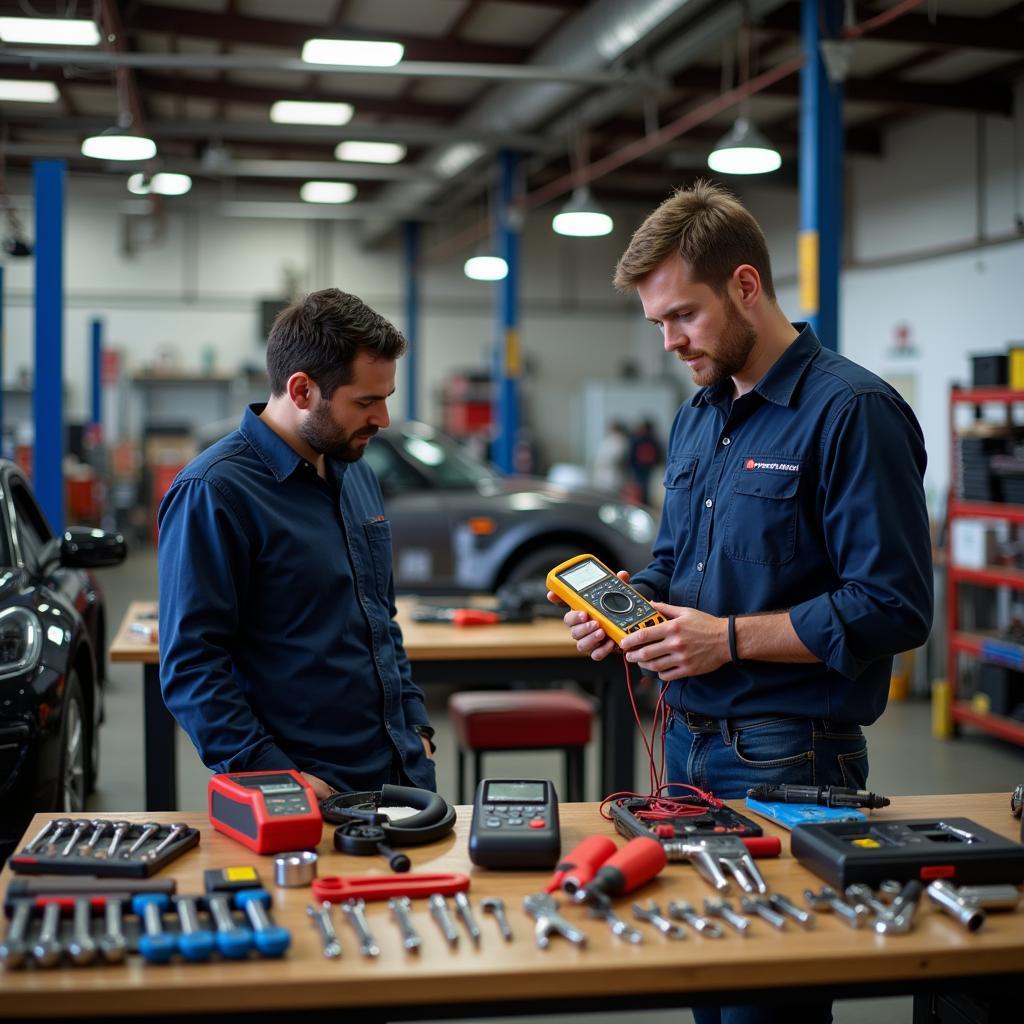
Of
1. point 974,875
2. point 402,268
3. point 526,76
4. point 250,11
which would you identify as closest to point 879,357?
point 526,76

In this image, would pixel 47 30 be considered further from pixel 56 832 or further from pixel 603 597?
pixel 56 832

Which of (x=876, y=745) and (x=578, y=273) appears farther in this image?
(x=578, y=273)

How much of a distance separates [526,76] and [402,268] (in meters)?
11.0

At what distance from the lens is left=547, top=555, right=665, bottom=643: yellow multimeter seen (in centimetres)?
207

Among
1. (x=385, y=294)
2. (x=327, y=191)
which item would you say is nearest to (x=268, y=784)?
(x=327, y=191)

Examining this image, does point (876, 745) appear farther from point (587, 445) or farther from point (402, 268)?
point (402, 268)

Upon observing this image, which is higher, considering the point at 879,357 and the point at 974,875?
the point at 879,357

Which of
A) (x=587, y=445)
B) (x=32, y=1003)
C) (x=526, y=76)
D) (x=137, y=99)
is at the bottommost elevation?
(x=32, y=1003)

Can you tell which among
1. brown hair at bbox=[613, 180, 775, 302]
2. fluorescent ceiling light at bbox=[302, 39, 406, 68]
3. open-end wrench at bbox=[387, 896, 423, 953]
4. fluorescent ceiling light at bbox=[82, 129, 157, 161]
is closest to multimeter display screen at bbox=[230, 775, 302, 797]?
open-end wrench at bbox=[387, 896, 423, 953]

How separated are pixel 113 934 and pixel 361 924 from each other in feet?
0.95

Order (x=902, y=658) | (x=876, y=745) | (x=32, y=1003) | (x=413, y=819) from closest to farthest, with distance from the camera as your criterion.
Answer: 1. (x=32, y=1003)
2. (x=413, y=819)
3. (x=876, y=745)
4. (x=902, y=658)

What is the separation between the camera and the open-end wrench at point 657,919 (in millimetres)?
1469

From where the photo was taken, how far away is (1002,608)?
257 inches

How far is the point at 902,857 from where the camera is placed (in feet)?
5.25
